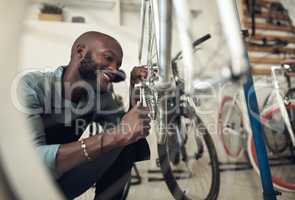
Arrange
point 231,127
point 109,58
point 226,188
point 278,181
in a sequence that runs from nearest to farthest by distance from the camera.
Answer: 1. point 109,58
2. point 226,188
3. point 278,181
4. point 231,127

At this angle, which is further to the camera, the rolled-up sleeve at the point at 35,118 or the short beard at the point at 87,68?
the short beard at the point at 87,68

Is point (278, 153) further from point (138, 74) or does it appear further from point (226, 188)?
point (138, 74)

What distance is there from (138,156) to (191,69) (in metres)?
0.35

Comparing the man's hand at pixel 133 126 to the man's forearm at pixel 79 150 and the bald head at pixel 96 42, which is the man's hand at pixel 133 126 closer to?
the man's forearm at pixel 79 150

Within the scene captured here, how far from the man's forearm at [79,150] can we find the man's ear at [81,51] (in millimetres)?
198

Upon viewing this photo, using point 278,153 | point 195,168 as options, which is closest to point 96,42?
point 195,168

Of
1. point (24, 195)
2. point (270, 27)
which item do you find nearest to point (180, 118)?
point (24, 195)

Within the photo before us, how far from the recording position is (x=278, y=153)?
46.2 inches

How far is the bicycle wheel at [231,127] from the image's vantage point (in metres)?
0.96

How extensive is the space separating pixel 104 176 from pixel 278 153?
877 millimetres

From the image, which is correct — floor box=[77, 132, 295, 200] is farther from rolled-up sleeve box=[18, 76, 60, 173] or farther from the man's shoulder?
the man's shoulder

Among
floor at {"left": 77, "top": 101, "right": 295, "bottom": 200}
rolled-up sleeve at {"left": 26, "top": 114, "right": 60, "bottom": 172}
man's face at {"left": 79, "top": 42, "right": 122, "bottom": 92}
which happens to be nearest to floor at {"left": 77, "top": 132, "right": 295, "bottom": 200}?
floor at {"left": 77, "top": 101, "right": 295, "bottom": 200}

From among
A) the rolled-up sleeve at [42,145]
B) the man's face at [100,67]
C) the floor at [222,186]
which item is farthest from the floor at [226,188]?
the man's face at [100,67]

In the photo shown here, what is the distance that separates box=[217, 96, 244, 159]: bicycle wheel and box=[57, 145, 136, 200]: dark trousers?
0.43m
